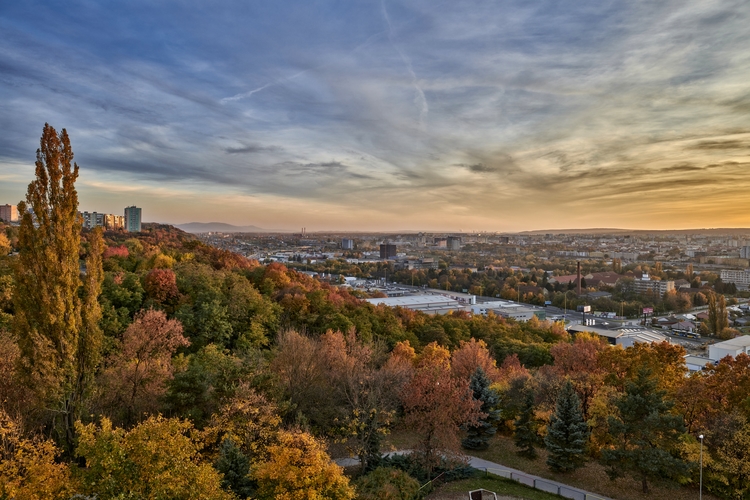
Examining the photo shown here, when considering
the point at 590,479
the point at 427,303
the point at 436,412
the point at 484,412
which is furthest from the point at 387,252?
the point at 436,412

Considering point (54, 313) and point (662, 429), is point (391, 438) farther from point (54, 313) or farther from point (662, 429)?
point (54, 313)

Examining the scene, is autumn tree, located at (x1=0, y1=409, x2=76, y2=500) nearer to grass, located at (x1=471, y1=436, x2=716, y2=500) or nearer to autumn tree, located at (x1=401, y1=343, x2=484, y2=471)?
autumn tree, located at (x1=401, y1=343, x2=484, y2=471)

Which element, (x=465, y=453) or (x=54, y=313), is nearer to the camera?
(x=54, y=313)

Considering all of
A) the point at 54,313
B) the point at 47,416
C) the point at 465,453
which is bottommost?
the point at 465,453

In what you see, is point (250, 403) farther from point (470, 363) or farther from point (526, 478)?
point (470, 363)

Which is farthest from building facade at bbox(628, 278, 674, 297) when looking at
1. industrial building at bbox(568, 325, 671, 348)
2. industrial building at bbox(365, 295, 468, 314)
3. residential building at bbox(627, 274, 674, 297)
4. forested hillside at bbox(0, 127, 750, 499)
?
forested hillside at bbox(0, 127, 750, 499)

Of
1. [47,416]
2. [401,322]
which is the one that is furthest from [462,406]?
[401,322]

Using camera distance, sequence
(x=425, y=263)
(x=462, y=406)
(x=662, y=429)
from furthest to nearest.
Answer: (x=425, y=263)
(x=462, y=406)
(x=662, y=429)

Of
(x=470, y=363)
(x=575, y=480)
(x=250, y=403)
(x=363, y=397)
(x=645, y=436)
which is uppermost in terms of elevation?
(x=250, y=403)
